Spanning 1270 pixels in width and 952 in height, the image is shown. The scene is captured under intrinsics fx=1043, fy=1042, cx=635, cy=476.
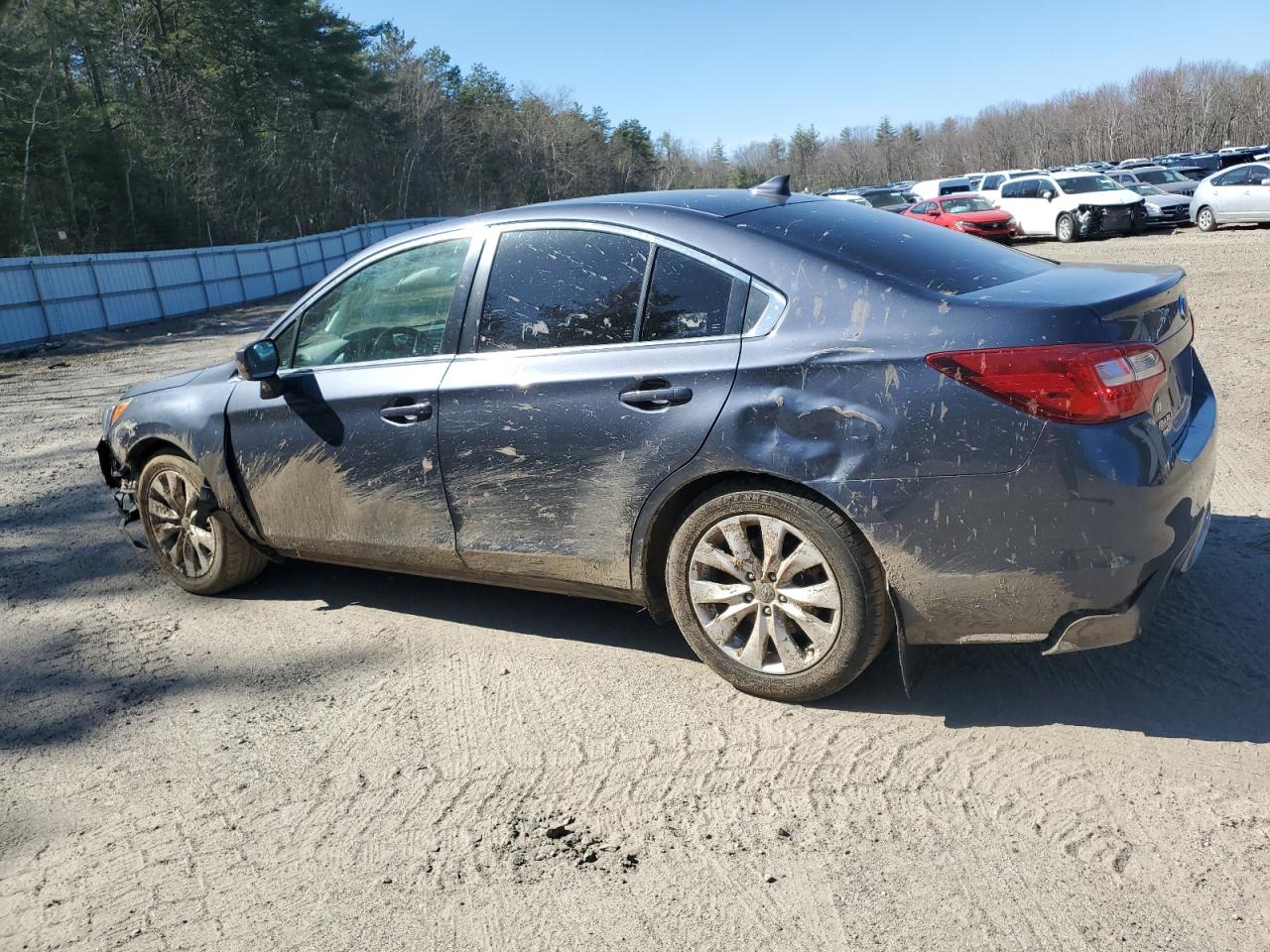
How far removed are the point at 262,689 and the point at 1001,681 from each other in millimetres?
2868

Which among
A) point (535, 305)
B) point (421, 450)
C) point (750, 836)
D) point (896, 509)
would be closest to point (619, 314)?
point (535, 305)

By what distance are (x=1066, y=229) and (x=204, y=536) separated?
25.9 m

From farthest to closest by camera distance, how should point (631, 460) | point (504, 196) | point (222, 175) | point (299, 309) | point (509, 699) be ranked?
point (504, 196) → point (222, 175) → point (299, 309) → point (509, 699) → point (631, 460)

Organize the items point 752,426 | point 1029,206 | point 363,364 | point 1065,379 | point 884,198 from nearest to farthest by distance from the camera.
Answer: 1. point 1065,379
2. point 752,426
3. point 363,364
4. point 1029,206
5. point 884,198

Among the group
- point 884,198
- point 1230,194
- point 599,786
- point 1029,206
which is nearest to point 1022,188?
point 1029,206

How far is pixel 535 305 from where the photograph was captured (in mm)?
4043

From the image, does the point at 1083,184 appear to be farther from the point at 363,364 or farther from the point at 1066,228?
the point at 363,364

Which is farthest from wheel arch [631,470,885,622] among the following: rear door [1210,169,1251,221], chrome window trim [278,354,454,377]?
rear door [1210,169,1251,221]

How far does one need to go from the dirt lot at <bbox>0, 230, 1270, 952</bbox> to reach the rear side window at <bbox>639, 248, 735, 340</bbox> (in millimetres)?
1332

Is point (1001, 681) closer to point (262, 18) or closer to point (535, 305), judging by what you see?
point (535, 305)

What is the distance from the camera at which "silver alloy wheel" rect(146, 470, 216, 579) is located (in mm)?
5211

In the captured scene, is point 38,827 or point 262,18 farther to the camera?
point 262,18

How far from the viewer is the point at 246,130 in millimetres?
48094

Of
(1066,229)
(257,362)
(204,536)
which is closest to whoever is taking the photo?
(257,362)
